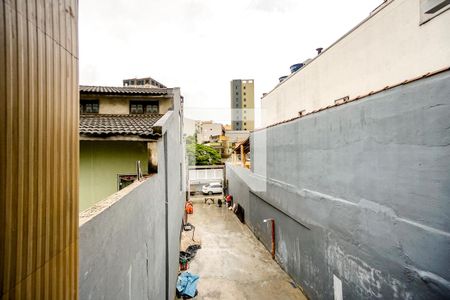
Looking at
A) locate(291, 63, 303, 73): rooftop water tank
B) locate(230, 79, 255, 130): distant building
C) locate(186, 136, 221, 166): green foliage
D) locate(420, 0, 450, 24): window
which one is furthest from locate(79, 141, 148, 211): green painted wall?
locate(230, 79, 255, 130): distant building

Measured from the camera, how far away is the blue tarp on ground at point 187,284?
822 centimetres

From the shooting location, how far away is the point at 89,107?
10.4 meters

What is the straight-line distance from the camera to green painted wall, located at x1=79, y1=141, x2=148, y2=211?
6453 mm

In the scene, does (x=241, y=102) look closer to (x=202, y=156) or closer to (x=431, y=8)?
(x=202, y=156)

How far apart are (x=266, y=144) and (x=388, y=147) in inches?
303

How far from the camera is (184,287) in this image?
837 centimetres

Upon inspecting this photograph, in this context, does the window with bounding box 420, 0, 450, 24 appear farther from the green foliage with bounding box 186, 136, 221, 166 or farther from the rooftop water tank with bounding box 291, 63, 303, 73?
the green foliage with bounding box 186, 136, 221, 166

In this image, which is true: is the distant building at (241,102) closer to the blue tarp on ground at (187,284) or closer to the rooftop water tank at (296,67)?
the rooftop water tank at (296,67)

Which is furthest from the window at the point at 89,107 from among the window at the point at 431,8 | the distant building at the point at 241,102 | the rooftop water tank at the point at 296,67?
the distant building at the point at 241,102

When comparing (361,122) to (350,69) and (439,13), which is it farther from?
(350,69)

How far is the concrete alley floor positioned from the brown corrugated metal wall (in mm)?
8174

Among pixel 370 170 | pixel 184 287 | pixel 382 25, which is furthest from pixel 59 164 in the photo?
pixel 382 25

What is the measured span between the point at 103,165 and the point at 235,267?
720 centimetres

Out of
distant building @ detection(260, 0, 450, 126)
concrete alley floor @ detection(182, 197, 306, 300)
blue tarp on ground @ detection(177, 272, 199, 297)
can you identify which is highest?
distant building @ detection(260, 0, 450, 126)
